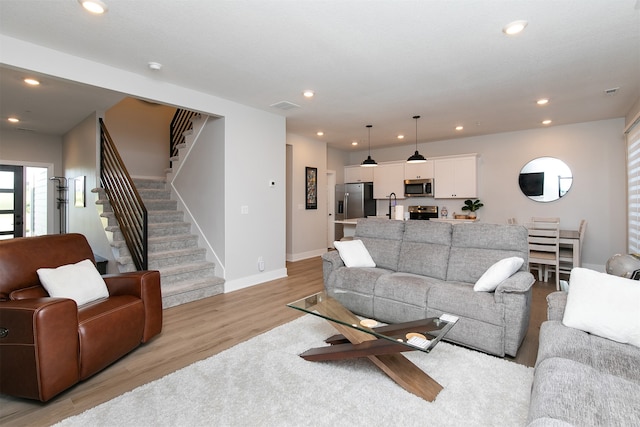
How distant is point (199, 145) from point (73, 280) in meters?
2.92

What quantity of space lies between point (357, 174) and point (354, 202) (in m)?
0.81

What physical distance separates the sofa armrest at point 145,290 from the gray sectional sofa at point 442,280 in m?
1.63

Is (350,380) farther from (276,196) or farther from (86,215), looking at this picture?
(86,215)

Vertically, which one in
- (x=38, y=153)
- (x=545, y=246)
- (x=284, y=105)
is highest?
(x=284, y=105)

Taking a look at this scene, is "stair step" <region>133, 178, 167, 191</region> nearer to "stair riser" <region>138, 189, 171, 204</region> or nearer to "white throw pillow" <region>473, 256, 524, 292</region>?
"stair riser" <region>138, 189, 171, 204</region>

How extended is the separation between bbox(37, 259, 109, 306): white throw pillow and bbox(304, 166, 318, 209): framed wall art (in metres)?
4.72

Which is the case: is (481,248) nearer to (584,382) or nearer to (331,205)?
(584,382)

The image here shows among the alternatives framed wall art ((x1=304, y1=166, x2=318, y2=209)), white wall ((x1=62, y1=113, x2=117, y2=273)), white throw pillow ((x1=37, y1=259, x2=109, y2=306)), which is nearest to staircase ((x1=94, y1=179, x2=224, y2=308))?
white wall ((x1=62, y1=113, x2=117, y2=273))

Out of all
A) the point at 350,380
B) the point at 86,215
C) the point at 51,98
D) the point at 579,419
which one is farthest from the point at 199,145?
the point at 579,419

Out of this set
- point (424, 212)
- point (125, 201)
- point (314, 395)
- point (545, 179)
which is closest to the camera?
Answer: point (314, 395)

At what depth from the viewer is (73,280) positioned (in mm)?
2475

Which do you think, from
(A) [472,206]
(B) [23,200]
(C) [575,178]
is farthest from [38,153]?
(C) [575,178]

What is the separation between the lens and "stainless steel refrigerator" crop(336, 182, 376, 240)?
7914 millimetres

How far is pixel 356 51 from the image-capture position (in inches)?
116
